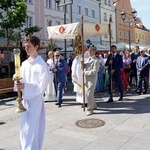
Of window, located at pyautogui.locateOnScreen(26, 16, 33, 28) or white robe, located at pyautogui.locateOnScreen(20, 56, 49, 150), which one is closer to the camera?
white robe, located at pyautogui.locateOnScreen(20, 56, 49, 150)

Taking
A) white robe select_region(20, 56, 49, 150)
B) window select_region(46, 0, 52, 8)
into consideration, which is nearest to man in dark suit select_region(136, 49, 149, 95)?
white robe select_region(20, 56, 49, 150)

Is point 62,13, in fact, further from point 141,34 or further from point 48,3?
point 141,34

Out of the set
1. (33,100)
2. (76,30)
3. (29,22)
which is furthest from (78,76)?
(29,22)

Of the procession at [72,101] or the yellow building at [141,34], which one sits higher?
the yellow building at [141,34]

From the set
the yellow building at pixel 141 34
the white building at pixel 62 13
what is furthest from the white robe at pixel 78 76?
the yellow building at pixel 141 34

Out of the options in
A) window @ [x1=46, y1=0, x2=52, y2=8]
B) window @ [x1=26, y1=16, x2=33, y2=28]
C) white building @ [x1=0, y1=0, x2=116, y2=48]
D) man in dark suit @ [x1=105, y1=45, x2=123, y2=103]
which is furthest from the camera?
Result: window @ [x1=46, y1=0, x2=52, y2=8]

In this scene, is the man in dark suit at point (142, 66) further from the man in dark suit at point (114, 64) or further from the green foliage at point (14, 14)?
the green foliage at point (14, 14)

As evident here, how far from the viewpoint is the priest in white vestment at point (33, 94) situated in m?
3.82

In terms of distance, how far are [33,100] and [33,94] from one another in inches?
5.8

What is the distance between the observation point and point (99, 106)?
8.74m

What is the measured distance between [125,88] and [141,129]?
19.9 feet

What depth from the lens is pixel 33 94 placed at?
12.5 ft

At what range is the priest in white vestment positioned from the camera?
3.82 m

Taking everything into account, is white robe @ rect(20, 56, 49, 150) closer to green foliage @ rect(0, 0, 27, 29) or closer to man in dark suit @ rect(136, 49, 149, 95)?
man in dark suit @ rect(136, 49, 149, 95)
